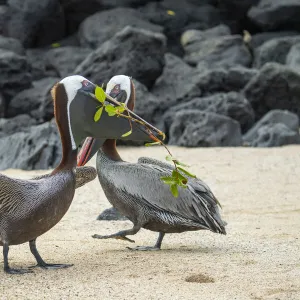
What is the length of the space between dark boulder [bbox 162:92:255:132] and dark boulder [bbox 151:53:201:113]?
49cm

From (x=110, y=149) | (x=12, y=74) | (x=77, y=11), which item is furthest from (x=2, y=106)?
(x=110, y=149)

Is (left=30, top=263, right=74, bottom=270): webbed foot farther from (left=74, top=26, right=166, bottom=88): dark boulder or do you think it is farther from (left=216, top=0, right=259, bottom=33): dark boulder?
(left=216, top=0, right=259, bottom=33): dark boulder

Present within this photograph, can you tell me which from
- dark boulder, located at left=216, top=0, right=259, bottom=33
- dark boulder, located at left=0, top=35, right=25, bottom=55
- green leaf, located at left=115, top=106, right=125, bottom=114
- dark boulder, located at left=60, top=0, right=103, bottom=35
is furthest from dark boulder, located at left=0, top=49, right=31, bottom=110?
green leaf, located at left=115, top=106, right=125, bottom=114

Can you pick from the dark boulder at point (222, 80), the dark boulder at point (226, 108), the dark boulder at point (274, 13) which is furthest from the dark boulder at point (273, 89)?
the dark boulder at point (274, 13)

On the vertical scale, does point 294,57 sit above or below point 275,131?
below

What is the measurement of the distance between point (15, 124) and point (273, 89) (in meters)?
5.12

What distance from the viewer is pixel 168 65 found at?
1894 cm

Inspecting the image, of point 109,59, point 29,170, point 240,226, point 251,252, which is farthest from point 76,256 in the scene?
point 109,59

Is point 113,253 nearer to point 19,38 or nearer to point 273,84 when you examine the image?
point 273,84

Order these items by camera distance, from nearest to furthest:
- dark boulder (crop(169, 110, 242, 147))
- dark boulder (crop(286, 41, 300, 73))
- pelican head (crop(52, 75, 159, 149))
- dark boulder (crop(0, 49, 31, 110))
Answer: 1. pelican head (crop(52, 75, 159, 149))
2. dark boulder (crop(169, 110, 242, 147))
3. dark boulder (crop(0, 49, 31, 110))
4. dark boulder (crop(286, 41, 300, 73))

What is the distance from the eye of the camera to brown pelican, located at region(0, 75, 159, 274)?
471 cm

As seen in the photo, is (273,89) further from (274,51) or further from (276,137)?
(274,51)

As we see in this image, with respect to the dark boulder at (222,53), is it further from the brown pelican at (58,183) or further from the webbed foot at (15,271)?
the webbed foot at (15,271)

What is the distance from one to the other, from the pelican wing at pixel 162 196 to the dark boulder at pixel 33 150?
5.44m
